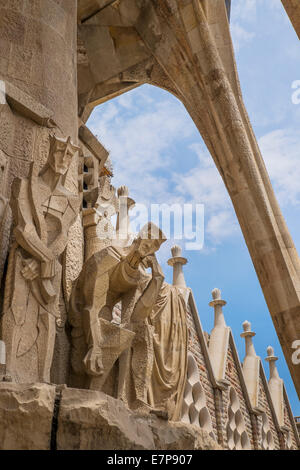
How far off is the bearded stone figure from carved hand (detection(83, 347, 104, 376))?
379mm

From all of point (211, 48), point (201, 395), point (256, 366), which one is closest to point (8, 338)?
point (211, 48)

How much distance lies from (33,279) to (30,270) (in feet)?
0.22

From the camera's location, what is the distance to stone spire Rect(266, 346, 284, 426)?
14122 millimetres

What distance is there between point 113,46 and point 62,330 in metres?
5.22

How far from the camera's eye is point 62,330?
4.39m

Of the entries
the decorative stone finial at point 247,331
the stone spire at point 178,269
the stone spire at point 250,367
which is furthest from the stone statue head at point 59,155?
the decorative stone finial at point 247,331

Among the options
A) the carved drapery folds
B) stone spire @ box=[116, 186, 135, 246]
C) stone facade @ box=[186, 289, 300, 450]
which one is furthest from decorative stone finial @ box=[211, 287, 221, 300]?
the carved drapery folds

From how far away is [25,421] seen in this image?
2.93m

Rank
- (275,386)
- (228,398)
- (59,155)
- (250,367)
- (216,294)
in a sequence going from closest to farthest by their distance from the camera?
(59,155)
(228,398)
(216,294)
(250,367)
(275,386)

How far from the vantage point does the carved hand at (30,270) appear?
3854mm

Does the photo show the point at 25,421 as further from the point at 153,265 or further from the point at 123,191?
the point at 123,191

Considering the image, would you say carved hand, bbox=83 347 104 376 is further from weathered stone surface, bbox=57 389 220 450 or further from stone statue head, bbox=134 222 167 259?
weathered stone surface, bbox=57 389 220 450

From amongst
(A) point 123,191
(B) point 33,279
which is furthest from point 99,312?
(A) point 123,191

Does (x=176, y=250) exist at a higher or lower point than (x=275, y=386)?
higher
